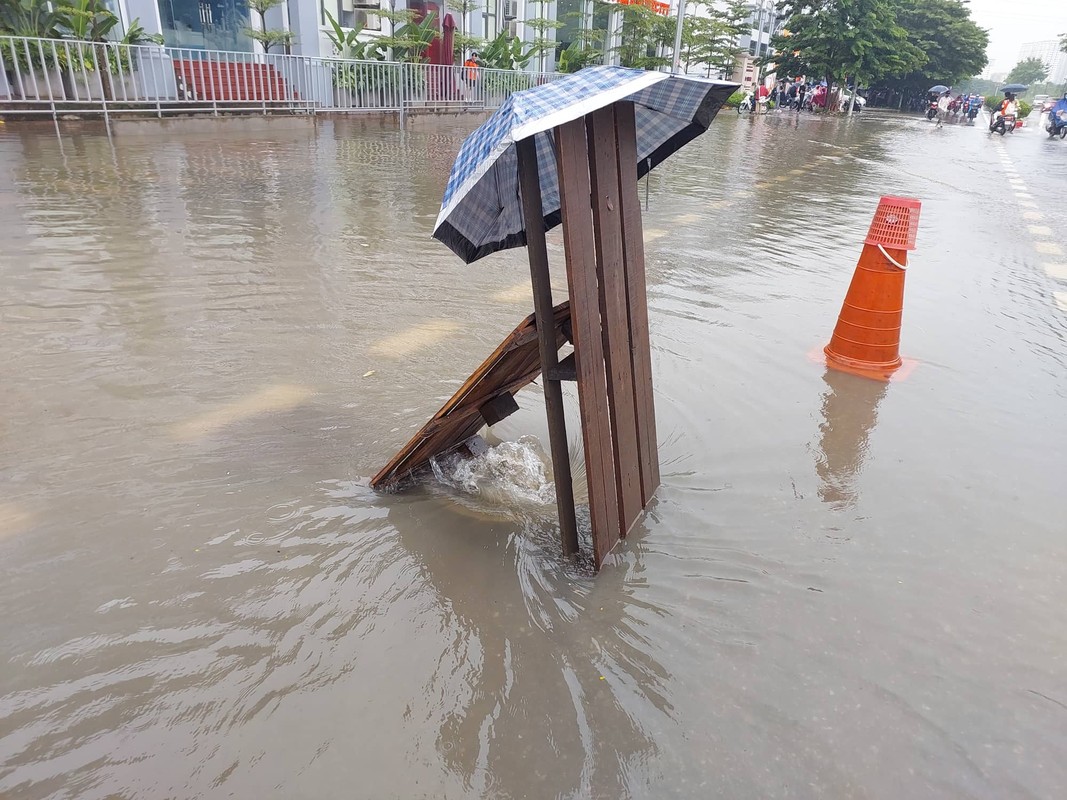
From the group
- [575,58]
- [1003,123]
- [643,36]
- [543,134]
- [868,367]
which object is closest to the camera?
[543,134]

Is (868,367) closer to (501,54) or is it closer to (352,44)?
(352,44)

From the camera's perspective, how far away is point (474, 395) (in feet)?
9.94

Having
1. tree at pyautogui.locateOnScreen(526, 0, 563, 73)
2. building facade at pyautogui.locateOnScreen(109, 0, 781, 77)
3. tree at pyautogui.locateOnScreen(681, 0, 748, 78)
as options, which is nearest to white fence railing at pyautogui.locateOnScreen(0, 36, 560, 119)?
building facade at pyautogui.locateOnScreen(109, 0, 781, 77)

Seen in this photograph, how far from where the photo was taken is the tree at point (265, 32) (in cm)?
1783

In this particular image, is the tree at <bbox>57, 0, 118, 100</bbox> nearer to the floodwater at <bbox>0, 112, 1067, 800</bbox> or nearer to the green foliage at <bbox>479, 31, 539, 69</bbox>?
the floodwater at <bbox>0, 112, 1067, 800</bbox>

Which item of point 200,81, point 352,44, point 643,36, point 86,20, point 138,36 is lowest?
point 200,81

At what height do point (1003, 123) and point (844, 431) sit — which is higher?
point (1003, 123)

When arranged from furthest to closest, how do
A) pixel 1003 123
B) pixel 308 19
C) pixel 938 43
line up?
1. pixel 938 43
2. pixel 1003 123
3. pixel 308 19

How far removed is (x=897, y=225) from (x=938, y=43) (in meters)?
67.8

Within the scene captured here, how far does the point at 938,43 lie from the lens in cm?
5884

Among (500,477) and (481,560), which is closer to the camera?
(481,560)

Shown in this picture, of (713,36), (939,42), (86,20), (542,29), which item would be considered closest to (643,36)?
(713,36)

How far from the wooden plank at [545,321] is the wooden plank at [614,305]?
8.5 inches

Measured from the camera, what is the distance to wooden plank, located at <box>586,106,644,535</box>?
265cm
